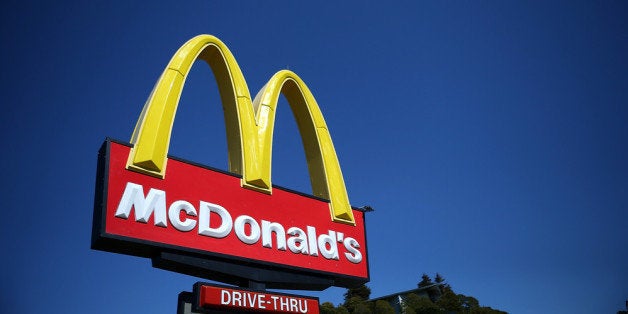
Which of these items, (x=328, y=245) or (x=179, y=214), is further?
(x=328, y=245)

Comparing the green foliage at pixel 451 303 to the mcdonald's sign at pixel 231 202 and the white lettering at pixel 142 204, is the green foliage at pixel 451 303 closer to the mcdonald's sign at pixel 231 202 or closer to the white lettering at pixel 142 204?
the mcdonald's sign at pixel 231 202

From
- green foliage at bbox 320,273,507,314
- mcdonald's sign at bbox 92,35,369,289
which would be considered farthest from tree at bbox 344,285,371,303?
mcdonald's sign at bbox 92,35,369,289

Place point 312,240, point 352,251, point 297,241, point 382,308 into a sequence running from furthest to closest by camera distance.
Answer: point 382,308
point 352,251
point 312,240
point 297,241

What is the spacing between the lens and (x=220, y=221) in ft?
→ 30.6

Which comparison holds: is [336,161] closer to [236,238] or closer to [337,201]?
[337,201]

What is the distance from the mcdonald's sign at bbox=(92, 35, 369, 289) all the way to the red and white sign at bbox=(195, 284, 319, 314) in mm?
479

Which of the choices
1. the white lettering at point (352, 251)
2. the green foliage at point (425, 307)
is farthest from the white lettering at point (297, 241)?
the green foliage at point (425, 307)

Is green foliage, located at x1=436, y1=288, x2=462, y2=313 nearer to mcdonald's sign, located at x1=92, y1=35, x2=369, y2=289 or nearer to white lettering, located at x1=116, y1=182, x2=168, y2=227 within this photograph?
mcdonald's sign, located at x1=92, y1=35, x2=369, y2=289

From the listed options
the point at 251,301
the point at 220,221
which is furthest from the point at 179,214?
the point at 251,301

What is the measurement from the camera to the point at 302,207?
11.0m

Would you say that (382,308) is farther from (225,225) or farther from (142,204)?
(142,204)

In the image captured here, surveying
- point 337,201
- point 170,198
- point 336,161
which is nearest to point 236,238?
point 170,198

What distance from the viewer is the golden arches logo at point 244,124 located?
9000mm

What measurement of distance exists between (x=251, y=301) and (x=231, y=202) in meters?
1.86
